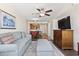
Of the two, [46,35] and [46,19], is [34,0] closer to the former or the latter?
[46,35]

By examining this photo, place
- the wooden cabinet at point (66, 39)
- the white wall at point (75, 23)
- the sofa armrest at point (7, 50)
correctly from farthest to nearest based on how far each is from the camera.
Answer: the wooden cabinet at point (66, 39)
the white wall at point (75, 23)
the sofa armrest at point (7, 50)

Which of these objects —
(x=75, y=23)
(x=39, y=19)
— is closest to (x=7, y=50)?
(x=75, y=23)

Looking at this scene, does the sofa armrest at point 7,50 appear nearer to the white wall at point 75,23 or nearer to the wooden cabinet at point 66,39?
the white wall at point 75,23

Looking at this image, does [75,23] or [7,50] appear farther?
[75,23]

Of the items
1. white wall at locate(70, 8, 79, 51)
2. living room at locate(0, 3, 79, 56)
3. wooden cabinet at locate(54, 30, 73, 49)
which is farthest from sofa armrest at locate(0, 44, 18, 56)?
wooden cabinet at locate(54, 30, 73, 49)

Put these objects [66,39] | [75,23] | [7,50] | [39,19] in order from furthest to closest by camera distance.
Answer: [39,19] → [66,39] → [75,23] → [7,50]

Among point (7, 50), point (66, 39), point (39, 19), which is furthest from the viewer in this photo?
point (39, 19)

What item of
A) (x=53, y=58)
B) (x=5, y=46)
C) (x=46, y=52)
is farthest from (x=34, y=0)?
(x=46, y=52)

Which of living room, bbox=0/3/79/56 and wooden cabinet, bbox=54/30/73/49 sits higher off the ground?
living room, bbox=0/3/79/56

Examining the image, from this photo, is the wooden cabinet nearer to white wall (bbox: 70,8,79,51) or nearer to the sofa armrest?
white wall (bbox: 70,8,79,51)

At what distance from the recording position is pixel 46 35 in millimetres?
6512

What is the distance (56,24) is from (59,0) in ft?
18.3

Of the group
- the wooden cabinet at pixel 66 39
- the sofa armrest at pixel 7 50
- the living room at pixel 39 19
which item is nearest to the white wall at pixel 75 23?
the living room at pixel 39 19

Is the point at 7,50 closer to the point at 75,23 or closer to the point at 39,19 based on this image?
the point at 75,23
